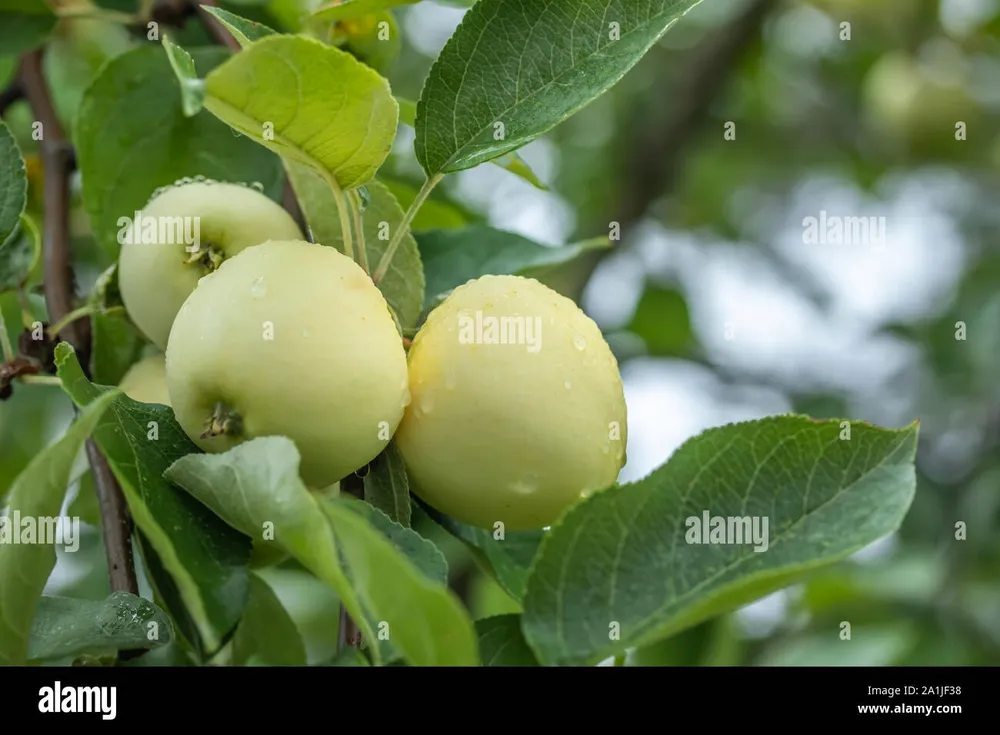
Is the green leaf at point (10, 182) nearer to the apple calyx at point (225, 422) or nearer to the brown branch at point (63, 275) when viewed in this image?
the brown branch at point (63, 275)

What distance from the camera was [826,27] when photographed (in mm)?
2559

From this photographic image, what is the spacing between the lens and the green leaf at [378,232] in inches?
26.9

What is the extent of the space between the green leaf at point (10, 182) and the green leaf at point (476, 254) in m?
0.28

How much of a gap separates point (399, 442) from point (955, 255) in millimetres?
2210

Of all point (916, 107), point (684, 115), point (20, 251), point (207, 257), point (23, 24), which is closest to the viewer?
point (207, 257)

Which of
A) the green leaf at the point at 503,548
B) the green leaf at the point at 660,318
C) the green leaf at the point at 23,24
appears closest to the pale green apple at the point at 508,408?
the green leaf at the point at 503,548

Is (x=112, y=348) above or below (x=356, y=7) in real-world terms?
below

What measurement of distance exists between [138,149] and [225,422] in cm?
46

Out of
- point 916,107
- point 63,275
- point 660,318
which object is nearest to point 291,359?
point 63,275

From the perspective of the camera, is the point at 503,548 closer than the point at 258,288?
No

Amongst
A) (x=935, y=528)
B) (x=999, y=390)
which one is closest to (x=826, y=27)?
(x=999, y=390)

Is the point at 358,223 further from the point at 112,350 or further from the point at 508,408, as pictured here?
the point at 112,350

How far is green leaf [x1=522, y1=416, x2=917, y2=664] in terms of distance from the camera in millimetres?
540

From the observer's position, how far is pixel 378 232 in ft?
2.30
